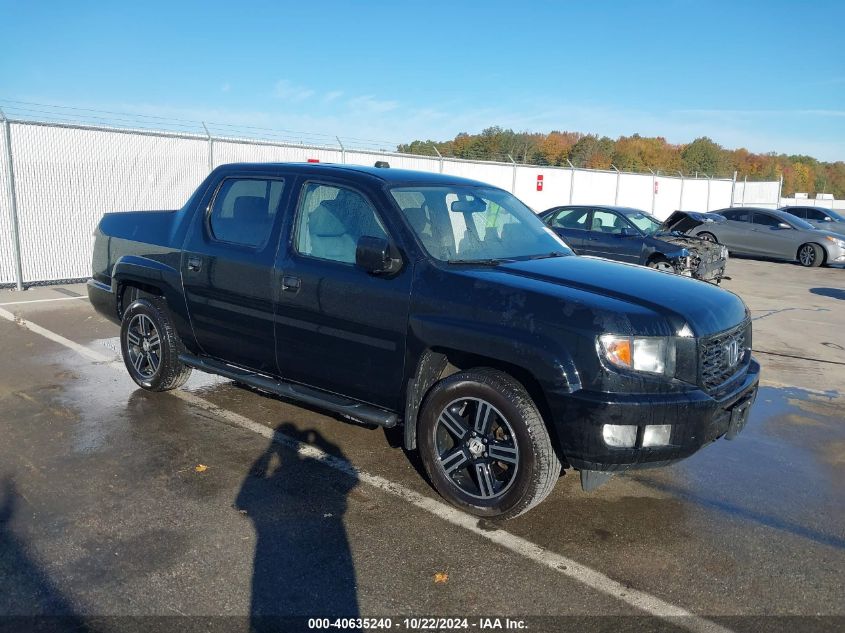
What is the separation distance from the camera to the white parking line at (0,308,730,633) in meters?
3.08

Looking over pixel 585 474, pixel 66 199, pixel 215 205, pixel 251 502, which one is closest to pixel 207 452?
pixel 251 502

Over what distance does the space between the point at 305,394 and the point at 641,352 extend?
217cm

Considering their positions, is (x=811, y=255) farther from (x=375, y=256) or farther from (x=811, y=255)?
(x=375, y=256)

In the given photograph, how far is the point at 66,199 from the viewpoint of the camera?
40.0 ft

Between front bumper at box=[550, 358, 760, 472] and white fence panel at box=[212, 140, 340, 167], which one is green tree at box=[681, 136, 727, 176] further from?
front bumper at box=[550, 358, 760, 472]

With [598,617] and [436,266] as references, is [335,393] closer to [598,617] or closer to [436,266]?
[436,266]

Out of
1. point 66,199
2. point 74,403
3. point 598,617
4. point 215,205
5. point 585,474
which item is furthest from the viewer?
point 66,199

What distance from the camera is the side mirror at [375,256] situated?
4.02 m

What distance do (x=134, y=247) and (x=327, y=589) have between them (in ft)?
12.3

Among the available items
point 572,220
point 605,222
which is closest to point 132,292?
point 572,220

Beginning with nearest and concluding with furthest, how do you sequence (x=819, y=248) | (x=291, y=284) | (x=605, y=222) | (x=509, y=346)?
(x=509, y=346)
(x=291, y=284)
(x=605, y=222)
(x=819, y=248)

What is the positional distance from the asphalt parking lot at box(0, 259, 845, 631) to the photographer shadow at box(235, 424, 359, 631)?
0.01 meters

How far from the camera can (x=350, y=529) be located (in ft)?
12.3

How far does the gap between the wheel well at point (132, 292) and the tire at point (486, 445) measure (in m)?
2.83
